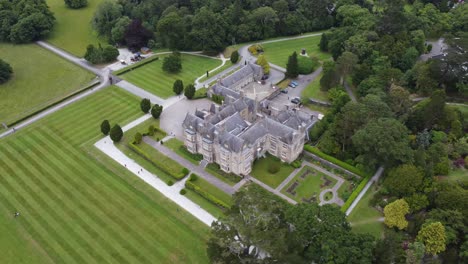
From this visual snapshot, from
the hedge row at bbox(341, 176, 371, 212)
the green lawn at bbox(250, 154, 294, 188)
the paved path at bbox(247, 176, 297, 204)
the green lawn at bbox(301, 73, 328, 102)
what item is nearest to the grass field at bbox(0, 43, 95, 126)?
the green lawn at bbox(250, 154, 294, 188)

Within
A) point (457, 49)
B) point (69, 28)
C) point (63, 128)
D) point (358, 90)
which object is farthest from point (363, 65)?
point (69, 28)

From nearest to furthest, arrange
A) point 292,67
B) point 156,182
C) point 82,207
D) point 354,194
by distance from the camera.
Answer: point 354,194
point 82,207
point 156,182
point 292,67

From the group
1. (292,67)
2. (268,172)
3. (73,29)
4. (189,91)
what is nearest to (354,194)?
(268,172)

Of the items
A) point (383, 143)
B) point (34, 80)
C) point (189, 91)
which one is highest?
point (383, 143)

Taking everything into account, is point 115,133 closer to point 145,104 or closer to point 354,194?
point 145,104

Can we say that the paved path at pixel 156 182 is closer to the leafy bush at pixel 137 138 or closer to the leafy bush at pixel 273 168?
the leafy bush at pixel 137 138
